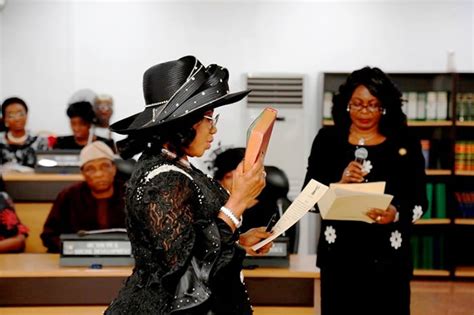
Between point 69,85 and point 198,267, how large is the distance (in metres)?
5.41

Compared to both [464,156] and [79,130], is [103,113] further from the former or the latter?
[464,156]

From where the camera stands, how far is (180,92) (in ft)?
5.47

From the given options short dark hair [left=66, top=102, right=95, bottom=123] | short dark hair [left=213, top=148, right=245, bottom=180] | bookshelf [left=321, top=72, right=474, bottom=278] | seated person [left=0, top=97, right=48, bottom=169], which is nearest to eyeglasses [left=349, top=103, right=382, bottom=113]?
short dark hair [left=213, top=148, right=245, bottom=180]

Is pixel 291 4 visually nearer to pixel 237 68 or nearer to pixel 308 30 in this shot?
pixel 308 30

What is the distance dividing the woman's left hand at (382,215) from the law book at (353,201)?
0.05 feet

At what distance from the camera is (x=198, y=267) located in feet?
5.14

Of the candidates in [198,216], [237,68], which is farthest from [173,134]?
[237,68]

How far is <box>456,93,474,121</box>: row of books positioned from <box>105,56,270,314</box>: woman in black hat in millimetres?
5052

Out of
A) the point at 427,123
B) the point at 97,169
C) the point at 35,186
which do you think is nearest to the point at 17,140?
the point at 35,186

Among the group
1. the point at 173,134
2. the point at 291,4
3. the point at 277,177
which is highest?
the point at 291,4

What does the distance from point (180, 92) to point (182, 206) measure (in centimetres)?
28

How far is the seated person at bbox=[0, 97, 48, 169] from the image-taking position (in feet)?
18.0

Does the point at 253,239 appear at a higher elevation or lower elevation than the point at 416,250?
higher

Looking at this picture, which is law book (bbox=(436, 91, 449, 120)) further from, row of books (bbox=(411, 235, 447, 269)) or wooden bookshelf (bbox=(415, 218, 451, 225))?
row of books (bbox=(411, 235, 447, 269))
